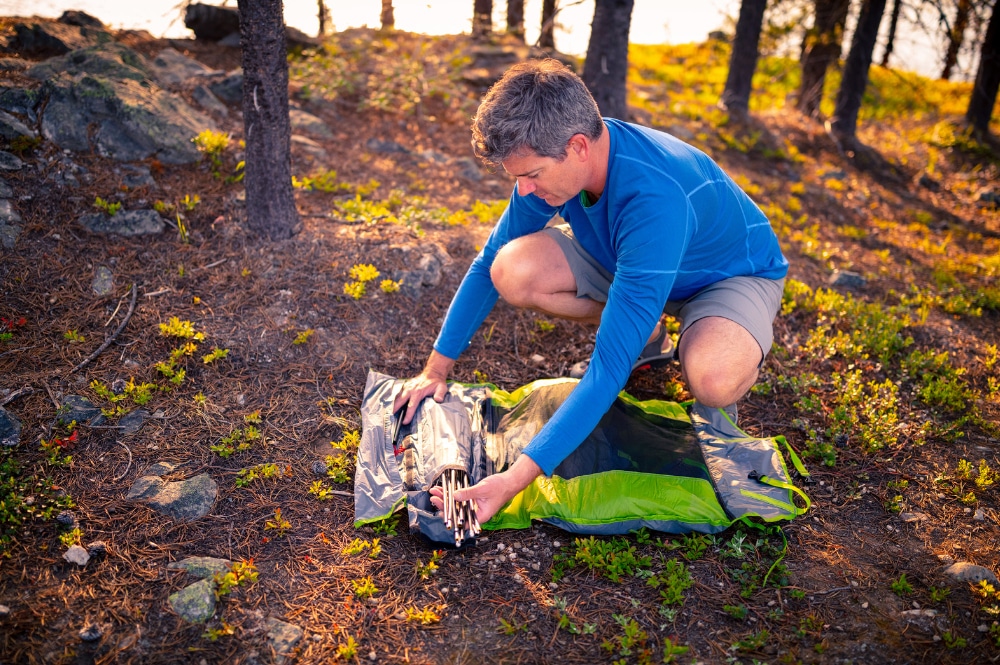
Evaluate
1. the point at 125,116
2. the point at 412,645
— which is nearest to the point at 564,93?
the point at 412,645

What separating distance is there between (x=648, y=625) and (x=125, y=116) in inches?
199

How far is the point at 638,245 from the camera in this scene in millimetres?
2600

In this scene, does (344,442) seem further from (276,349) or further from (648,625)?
(648,625)

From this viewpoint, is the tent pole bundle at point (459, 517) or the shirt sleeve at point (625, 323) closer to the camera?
the shirt sleeve at point (625, 323)

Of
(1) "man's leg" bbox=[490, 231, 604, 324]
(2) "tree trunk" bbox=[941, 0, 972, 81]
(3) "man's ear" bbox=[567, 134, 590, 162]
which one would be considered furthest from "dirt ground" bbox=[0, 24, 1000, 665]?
(2) "tree trunk" bbox=[941, 0, 972, 81]

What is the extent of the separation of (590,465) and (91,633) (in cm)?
217

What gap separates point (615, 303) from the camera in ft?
Answer: 8.51

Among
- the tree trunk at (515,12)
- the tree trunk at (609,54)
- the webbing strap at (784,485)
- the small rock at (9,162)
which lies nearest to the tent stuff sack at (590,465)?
the webbing strap at (784,485)

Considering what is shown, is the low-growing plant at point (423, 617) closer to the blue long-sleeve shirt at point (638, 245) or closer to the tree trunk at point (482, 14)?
the blue long-sleeve shirt at point (638, 245)

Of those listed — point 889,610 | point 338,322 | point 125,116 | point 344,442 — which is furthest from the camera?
point 125,116

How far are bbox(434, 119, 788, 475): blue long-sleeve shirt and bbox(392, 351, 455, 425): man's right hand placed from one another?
0.40 feet

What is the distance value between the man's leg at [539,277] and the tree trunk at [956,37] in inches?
244

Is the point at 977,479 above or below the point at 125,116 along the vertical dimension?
below

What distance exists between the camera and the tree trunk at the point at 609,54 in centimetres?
670
